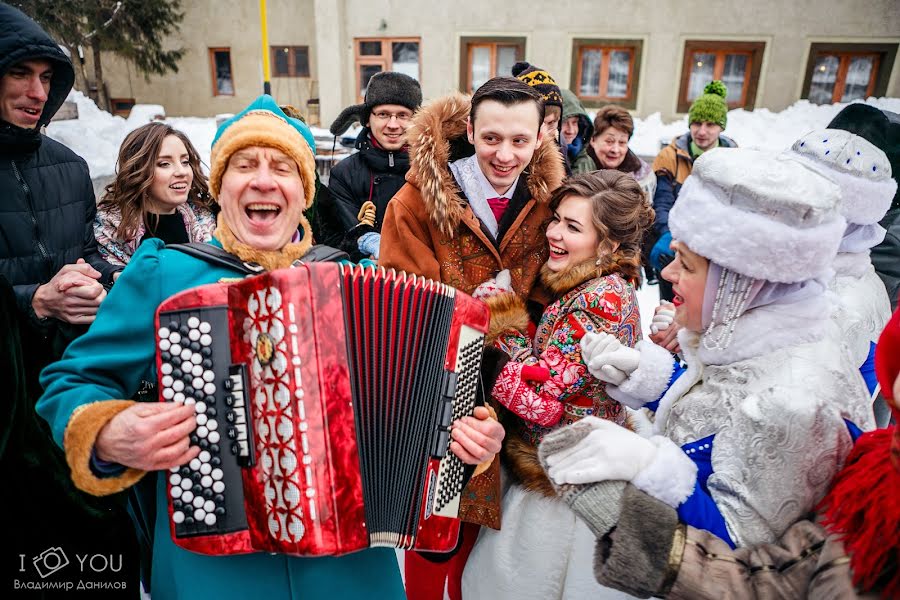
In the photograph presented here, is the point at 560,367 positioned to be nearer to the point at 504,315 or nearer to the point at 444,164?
the point at 504,315

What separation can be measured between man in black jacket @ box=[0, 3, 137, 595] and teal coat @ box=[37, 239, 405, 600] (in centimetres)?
59

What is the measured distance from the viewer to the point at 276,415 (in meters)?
1.20

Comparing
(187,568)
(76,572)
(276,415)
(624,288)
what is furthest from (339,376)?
(76,572)

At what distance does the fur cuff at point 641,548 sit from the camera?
110 centimetres

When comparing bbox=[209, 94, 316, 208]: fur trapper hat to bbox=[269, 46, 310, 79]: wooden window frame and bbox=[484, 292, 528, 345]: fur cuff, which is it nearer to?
bbox=[484, 292, 528, 345]: fur cuff

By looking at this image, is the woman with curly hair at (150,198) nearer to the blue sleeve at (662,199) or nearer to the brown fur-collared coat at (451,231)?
the brown fur-collared coat at (451,231)

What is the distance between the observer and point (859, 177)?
74.4 inches

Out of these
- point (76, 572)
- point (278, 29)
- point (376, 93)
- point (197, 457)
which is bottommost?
point (76, 572)

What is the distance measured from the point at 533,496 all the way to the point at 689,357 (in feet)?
2.57

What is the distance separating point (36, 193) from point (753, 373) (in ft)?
8.67

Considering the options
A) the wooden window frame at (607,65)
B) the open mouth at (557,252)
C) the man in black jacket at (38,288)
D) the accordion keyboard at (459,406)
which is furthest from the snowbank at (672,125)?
the accordion keyboard at (459,406)

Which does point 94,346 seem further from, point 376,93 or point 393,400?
point 376,93

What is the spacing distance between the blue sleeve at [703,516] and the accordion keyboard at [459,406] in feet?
1.84

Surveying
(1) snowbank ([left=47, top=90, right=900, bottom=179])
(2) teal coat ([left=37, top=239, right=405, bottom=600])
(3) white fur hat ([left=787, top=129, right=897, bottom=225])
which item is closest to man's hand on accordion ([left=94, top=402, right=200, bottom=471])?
(2) teal coat ([left=37, top=239, right=405, bottom=600])
